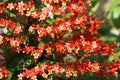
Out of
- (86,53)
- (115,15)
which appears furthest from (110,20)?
(86,53)

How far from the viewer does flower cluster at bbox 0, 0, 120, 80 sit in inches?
221

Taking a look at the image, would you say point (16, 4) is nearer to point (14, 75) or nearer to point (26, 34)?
point (26, 34)

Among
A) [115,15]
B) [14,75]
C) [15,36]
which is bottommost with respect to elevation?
[14,75]

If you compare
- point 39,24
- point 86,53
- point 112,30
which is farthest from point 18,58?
point 112,30

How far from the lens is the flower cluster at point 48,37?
562cm

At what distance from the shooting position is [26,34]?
5.98m

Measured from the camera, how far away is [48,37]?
617 cm

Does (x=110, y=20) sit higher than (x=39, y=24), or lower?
higher

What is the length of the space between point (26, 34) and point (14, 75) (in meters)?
0.72

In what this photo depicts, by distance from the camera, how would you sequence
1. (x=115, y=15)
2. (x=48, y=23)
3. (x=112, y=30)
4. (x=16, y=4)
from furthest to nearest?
(x=112, y=30), (x=115, y=15), (x=48, y=23), (x=16, y=4)

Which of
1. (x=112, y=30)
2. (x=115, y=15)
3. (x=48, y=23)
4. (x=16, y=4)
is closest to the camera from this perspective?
(x=16, y=4)

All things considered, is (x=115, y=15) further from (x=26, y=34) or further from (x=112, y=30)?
(x=26, y=34)

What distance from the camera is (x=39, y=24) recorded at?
590 cm

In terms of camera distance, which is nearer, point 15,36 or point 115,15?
point 15,36
